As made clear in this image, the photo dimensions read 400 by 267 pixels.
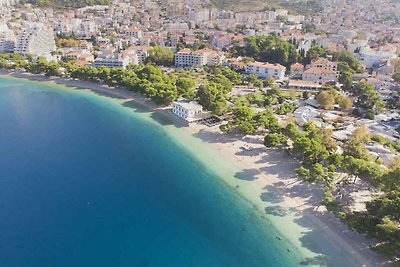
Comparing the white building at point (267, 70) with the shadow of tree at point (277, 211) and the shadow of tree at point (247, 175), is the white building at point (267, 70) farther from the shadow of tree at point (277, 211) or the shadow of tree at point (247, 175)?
the shadow of tree at point (277, 211)

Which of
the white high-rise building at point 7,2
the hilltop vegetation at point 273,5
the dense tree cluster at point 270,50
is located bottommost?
the dense tree cluster at point 270,50

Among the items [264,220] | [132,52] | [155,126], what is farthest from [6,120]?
[264,220]

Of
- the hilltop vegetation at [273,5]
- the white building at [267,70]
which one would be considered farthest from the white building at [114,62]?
the hilltop vegetation at [273,5]

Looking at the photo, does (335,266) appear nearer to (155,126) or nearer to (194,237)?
(194,237)

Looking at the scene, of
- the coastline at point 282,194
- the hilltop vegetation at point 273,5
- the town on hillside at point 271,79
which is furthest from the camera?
the hilltop vegetation at point 273,5

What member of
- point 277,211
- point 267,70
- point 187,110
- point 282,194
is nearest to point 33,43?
point 187,110

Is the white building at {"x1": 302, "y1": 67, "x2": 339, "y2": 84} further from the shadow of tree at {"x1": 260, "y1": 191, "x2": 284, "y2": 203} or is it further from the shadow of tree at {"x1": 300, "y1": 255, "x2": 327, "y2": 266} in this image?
the shadow of tree at {"x1": 300, "y1": 255, "x2": 327, "y2": 266}
